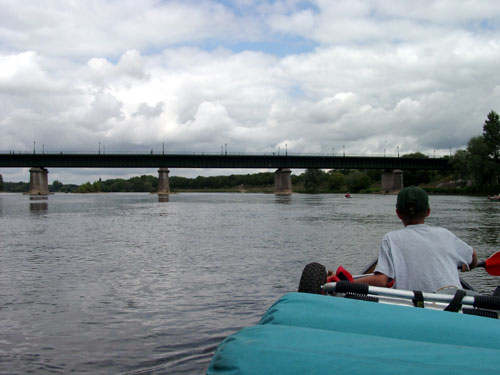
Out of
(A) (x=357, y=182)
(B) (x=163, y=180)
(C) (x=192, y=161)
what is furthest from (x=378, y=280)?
(A) (x=357, y=182)

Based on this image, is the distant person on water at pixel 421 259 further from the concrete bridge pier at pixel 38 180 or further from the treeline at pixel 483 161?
the concrete bridge pier at pixel 38 180

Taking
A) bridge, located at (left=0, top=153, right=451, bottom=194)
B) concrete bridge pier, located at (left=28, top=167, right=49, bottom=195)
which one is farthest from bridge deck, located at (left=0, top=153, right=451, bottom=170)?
concrete bridge pier, located at (left=28, top=167, right=49, bottom=195)

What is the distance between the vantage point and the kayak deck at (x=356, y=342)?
2.63m

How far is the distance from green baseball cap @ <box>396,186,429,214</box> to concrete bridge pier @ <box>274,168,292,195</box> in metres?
129

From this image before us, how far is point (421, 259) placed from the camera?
4.98m

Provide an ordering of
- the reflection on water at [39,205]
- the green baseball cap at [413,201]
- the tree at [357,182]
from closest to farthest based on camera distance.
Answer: the green baseball cap at [413,201], the reflection on water at [39,205], the tree at [357,182]

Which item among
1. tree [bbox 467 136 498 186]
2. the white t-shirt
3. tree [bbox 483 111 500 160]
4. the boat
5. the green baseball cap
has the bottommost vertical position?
the boat

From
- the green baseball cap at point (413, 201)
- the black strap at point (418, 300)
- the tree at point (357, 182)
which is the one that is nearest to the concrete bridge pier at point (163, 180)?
the tree at point (357, 182)

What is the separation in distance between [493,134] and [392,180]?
3256 centimetres

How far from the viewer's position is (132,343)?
24.4 feet

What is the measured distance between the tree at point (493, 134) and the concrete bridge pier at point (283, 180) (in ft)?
170

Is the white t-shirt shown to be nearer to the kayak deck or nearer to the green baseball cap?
the green baseball cap

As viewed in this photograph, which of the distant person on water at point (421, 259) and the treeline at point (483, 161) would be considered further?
the treeline at point (483, 161)

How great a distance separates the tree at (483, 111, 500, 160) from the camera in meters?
109
